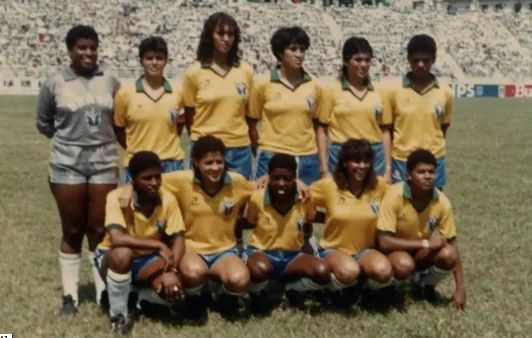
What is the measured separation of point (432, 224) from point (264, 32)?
49.0m

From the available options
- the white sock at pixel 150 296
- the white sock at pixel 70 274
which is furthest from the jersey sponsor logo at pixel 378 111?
the white sock at pixel 70 274

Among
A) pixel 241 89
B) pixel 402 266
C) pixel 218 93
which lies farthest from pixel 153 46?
pixel 402 266

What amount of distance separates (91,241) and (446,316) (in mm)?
2539

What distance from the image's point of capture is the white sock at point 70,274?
6188 millimetres

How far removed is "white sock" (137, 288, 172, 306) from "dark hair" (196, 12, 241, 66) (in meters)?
1.78

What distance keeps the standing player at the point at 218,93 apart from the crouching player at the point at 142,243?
2.73ft

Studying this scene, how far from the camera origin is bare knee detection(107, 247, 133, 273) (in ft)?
18.2

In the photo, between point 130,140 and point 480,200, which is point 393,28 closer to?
point 480,200

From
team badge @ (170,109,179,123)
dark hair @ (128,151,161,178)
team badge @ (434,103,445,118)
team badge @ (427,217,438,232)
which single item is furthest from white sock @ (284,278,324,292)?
team badge @ (434,103,445,118)

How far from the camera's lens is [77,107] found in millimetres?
5980

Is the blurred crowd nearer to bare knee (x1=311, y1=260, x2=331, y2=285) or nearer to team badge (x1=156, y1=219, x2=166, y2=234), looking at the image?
team badge (x1=156, y1=219, x2=166, y2=234)

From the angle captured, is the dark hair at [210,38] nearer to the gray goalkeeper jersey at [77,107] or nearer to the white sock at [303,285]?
the gray goalkeeper jersey at [77,107]

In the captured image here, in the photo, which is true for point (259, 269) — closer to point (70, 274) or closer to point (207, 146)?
point (207, 146)

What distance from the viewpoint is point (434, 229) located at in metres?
6.21
